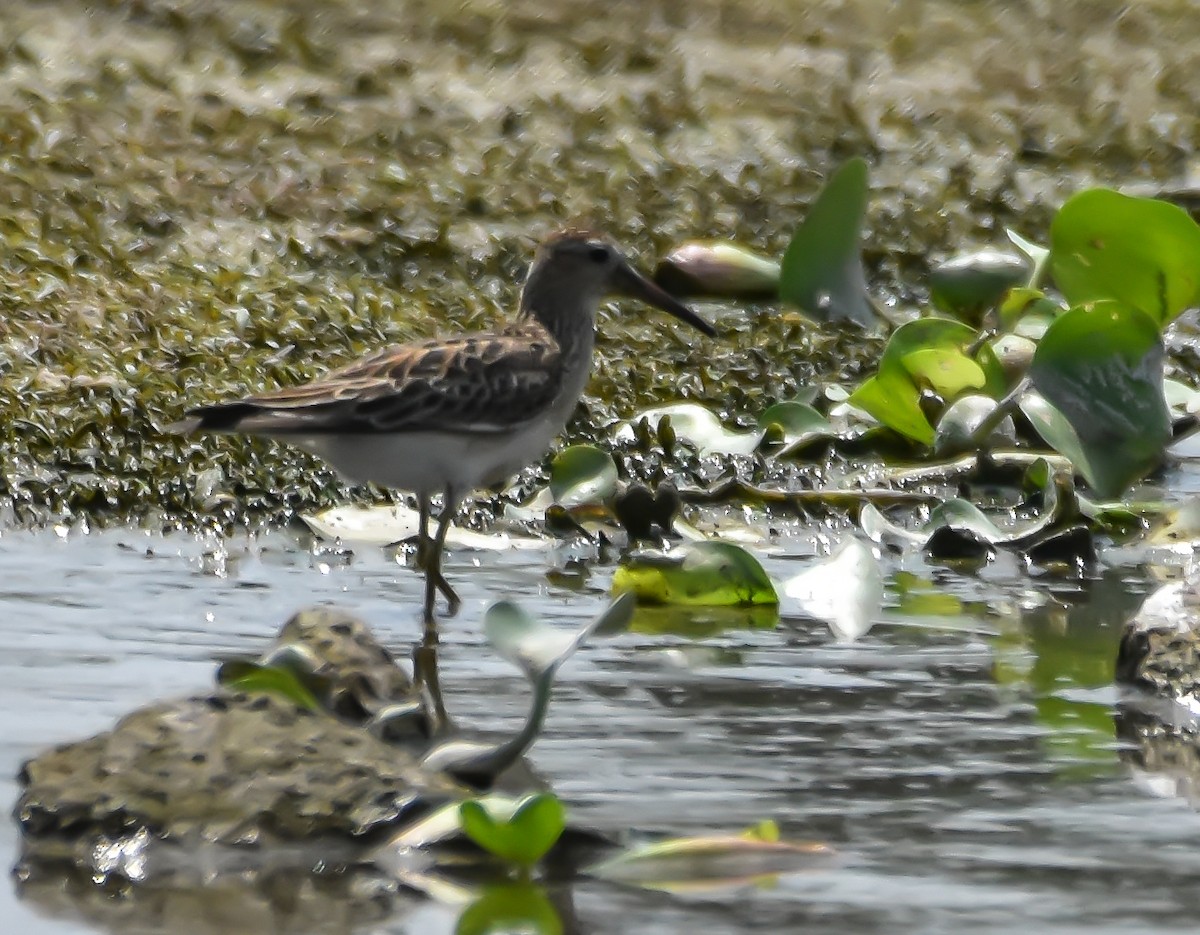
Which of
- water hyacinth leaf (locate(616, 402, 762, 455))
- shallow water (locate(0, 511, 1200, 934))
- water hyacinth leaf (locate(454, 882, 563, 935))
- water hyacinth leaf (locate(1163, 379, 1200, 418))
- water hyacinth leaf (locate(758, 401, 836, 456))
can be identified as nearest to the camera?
water hyacinth leaf (locate(454, 882, 563, 935))

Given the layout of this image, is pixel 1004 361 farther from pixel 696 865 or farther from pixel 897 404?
pixel 696 865

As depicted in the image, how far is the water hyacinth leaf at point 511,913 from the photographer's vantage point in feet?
12.3

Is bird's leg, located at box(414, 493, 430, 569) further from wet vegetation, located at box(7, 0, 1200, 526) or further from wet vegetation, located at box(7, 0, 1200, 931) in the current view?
wet vegetation, located at box(7, 0, 1200, 526)

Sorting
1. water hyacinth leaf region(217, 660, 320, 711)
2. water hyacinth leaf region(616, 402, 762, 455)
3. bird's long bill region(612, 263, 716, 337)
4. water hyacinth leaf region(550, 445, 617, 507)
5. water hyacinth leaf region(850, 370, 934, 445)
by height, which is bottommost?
water hyacinth leaf region(217, 660, 320, 711)

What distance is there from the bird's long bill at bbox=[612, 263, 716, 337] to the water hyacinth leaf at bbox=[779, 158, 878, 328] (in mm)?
926

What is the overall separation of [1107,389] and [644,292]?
159 centimetres

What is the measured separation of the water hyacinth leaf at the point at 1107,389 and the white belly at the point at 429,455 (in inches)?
59.3

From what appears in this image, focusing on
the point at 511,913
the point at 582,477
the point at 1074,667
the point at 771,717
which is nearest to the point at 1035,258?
the point at 582,477

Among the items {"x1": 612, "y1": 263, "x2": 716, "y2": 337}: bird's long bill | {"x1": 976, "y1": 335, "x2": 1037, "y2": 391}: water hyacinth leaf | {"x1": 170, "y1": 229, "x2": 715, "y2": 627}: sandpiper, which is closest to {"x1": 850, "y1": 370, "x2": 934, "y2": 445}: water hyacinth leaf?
{"x1": 976, "y1": 335, "x2": 1037, "y2": 391}: water hyacinth leaf

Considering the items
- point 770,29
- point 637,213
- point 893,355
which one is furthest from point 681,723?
point 770,29

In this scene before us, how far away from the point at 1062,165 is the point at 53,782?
8453mm

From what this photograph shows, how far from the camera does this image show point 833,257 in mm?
9016

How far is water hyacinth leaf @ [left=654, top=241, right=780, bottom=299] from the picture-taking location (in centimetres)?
948

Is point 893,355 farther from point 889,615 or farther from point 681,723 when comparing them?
point 681,723
